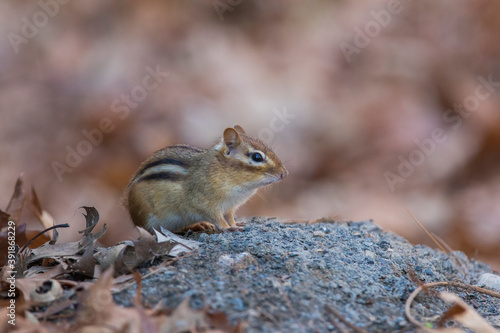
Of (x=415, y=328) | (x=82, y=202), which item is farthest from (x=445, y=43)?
(x=415, y=328)

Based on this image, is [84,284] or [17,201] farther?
[17,201]

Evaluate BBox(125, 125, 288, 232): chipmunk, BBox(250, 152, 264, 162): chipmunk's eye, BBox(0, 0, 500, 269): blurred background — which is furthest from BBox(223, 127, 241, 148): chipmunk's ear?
BBox(0, 0, 500, 269): blurred background

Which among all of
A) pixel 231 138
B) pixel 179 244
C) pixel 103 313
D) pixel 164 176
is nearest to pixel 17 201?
pixel 179 244

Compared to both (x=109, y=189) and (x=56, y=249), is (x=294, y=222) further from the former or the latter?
(x=109, y=189)

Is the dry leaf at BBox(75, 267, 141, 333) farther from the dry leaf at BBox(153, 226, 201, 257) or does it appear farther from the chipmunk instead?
the chipmunk

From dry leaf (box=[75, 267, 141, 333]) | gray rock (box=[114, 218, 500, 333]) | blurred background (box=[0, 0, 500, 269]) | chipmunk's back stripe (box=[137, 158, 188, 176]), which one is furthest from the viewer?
blurred background (box=[0, 0, 500, 269])

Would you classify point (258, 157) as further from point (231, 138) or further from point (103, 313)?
point (103, 313)
